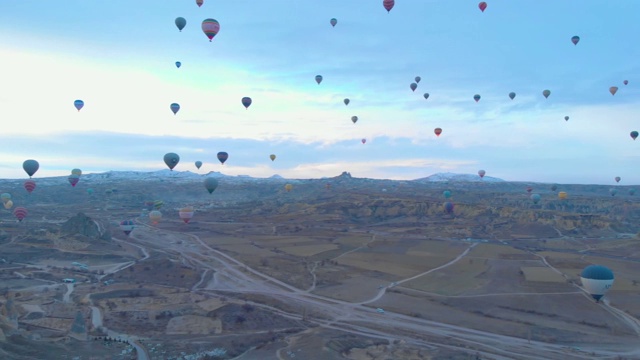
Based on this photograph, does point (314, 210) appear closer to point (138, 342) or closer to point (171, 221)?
point (171, 221)

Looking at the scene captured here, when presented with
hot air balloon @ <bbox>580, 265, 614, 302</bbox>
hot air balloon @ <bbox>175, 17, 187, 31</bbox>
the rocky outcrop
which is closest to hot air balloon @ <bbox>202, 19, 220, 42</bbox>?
hot air balloon @ <bbox>175, 17, 187, 31</bbox>

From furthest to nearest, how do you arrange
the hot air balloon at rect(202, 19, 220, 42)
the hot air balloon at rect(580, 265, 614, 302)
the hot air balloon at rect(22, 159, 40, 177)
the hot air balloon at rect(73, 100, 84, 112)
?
the hot air balloon at rect(73, 100, 84, 112) < the hot air balloon at rect(22, 159, 40, 177) < the hot air balloon at rect(202, 19, 220, 42) < the hot air balloon at rect(580, 265, 614, 302)

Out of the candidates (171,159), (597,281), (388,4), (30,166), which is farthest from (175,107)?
(597,281)

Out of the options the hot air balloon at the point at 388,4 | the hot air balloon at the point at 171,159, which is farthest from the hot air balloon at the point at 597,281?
the hot air balloon at the point at 171,159

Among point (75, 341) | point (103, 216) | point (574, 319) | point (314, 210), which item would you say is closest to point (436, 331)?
point (574, 319)

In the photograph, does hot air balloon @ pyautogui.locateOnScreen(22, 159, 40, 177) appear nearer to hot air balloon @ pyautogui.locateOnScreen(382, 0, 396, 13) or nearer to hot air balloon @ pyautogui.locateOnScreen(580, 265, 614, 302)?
hot air balloon @ pyautogui.locateOnScreen(382, 0, 396, 13)

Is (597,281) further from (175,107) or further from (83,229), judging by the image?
(83,229)
